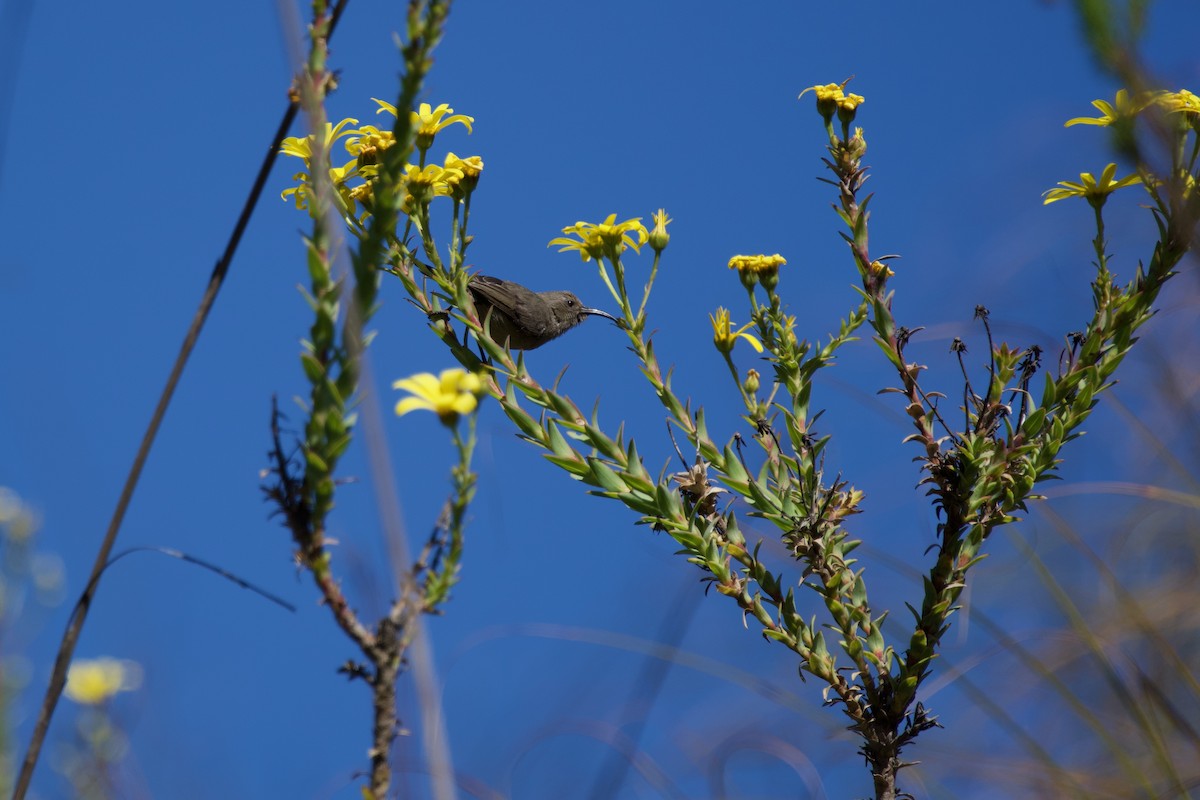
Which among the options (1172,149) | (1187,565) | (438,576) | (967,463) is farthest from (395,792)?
(1187,565)

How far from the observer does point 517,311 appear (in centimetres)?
363

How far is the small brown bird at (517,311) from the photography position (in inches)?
140

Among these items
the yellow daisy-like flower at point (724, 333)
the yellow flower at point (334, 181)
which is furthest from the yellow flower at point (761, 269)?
the yellow flower at point (334, 181)

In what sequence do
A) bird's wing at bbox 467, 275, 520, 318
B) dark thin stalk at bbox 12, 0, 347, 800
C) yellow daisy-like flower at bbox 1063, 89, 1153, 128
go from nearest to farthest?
dark thin stalk at bbox 12, 0, 347, 800
yellow daisy-like flower at bbox 1063, 89, 1153, 128
bird's wing at bbox 467, 275, 520, 318

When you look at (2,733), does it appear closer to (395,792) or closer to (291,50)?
(395,792)

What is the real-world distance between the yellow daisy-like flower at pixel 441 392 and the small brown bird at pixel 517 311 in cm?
168

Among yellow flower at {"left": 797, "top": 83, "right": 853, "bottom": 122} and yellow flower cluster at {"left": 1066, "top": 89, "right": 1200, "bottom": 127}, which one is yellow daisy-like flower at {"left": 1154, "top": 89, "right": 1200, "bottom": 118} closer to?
yellow flower cluster at {"left": 1066, "top": 89, "right": 1200, "bottom": 127}

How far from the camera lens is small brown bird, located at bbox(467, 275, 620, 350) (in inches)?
140

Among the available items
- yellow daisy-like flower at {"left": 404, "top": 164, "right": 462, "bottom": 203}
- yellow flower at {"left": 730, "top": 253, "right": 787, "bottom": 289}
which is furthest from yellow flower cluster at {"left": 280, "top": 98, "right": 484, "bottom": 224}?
yellow flower at {"left": 730, "top": 253, "right": 787, "bottom": 289}

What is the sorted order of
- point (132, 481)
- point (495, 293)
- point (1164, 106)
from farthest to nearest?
point (495, 293) < point (1164, 106) < point (132, 481)

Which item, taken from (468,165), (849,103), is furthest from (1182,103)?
(468,165)

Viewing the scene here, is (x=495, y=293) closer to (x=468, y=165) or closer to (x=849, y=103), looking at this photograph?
(x=468, y=165)

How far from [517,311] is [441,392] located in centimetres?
199

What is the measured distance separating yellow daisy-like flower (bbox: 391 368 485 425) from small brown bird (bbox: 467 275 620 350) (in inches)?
66.0
